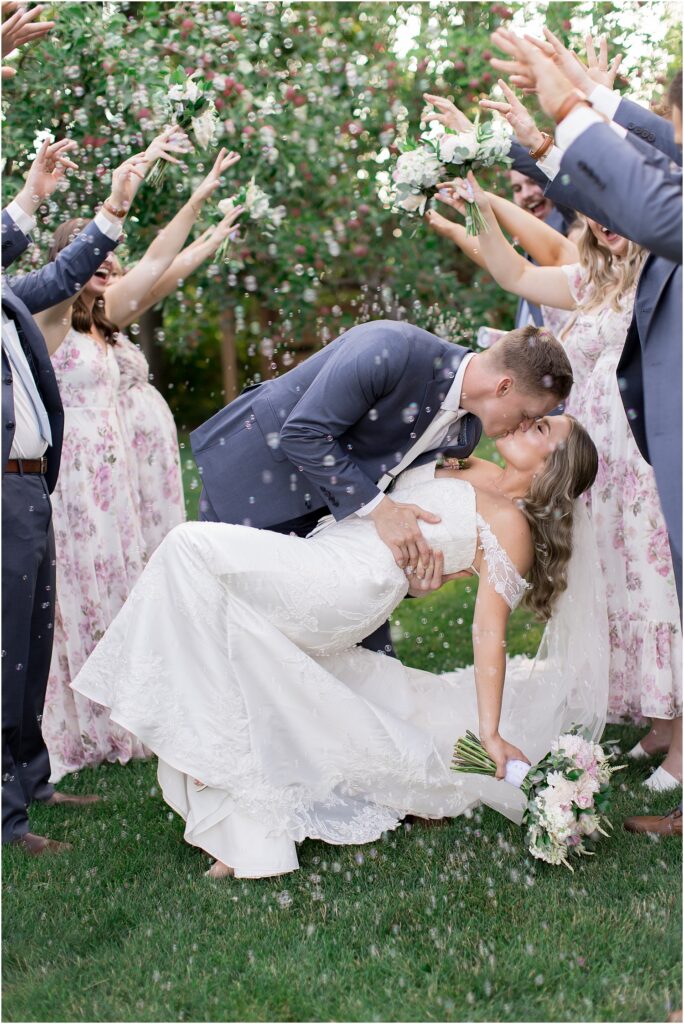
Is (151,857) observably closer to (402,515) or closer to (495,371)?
(402,515)

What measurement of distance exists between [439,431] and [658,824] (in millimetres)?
1755

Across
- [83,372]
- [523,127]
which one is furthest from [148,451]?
[523,127]

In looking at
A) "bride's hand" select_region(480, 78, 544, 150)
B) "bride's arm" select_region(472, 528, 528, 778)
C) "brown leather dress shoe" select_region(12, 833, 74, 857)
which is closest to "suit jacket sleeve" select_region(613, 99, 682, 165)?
"bride's hand" select_region(480, 78, 544, 150)

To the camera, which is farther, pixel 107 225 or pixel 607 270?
pixel 607 270

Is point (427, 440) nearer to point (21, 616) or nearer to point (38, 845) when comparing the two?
point (21, 616)

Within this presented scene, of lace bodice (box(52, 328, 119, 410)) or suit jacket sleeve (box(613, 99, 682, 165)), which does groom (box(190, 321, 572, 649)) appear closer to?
suit jacket sleeve (box(613, 99, 682, 165))

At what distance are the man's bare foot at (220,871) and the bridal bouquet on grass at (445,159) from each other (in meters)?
2.96

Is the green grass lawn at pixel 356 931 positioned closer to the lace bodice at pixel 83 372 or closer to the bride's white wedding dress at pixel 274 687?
the bride's white wedding dress at pixel 274 687

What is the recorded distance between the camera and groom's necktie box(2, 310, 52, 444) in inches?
156

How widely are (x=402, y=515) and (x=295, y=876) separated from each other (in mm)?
1408

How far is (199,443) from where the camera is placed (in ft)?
14.2

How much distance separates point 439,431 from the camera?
4.14 meters

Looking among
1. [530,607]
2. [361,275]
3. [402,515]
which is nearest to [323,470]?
[402,515]

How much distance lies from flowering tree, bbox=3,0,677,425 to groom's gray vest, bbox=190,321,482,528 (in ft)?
3.96
